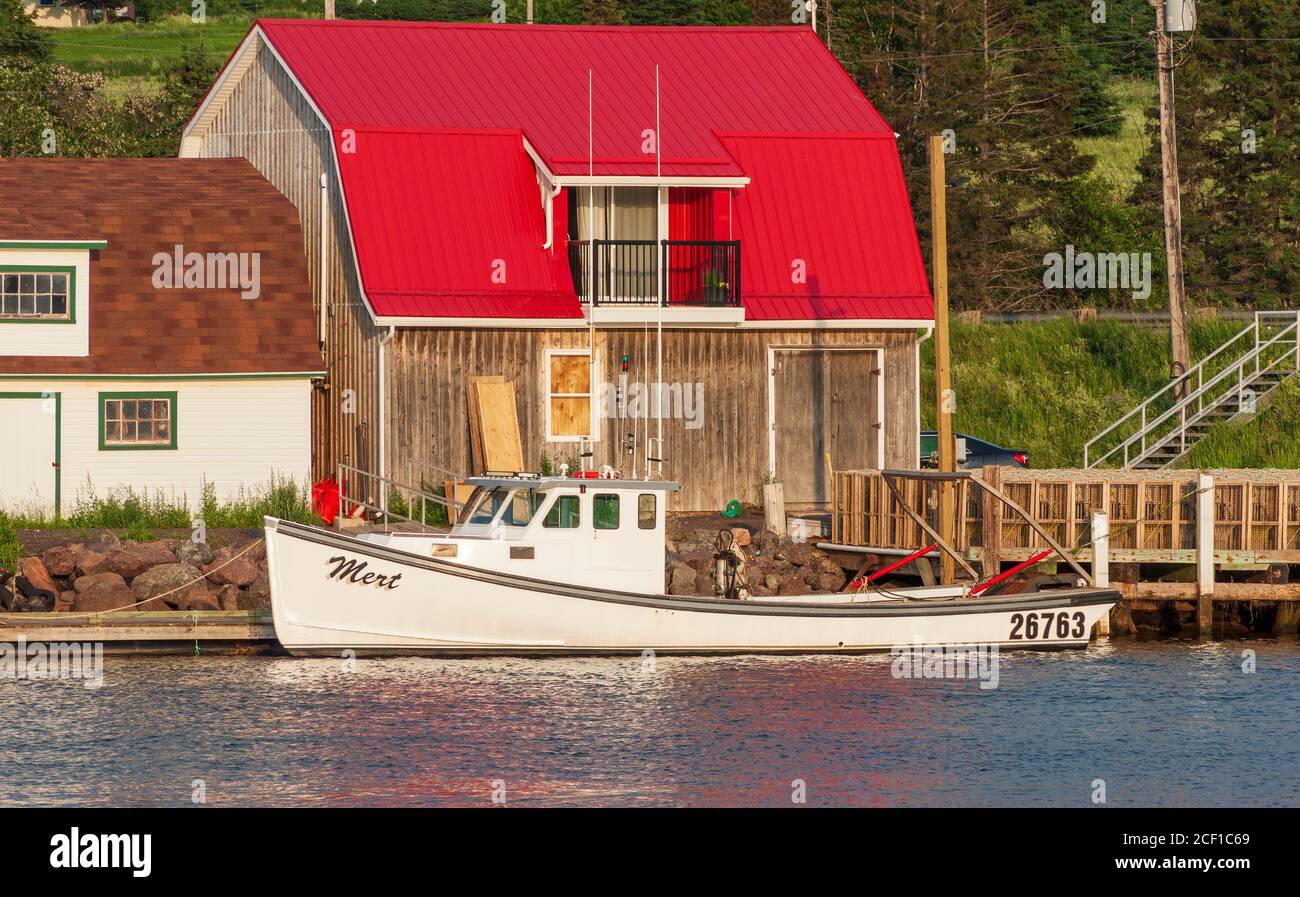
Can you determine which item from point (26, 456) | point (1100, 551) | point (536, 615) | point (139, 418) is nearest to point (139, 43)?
point (139, 418)

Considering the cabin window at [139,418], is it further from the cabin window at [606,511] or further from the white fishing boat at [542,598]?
the cabin window at [606,511]

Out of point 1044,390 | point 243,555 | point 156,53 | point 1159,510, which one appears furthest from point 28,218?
point 156,53

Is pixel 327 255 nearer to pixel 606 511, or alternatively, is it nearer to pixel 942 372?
pixel 606 511

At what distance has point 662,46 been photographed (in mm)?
42406

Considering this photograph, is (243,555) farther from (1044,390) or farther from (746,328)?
(1044,390)

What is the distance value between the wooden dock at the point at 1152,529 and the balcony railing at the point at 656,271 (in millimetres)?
5559

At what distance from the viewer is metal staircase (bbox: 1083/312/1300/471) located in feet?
133

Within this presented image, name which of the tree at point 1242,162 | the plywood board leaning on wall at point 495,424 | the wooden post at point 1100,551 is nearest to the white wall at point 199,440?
the plywood board leaning on wall at point 495,424

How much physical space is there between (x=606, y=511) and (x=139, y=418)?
9.77m

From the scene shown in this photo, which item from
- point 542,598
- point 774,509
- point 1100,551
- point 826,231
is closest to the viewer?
point 542,598

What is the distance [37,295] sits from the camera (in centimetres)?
3631

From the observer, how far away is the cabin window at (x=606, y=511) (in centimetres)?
2998

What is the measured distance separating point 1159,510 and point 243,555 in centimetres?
1359

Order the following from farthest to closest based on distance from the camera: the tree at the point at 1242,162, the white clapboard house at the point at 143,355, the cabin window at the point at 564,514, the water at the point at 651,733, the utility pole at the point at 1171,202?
the tree at the point at 1242,162 < the utility pole at the point at 1171,202 < the white clapboard house at the point at 143,355 < the cabin window at the point at 564,514 < the water at the point at 651,733
